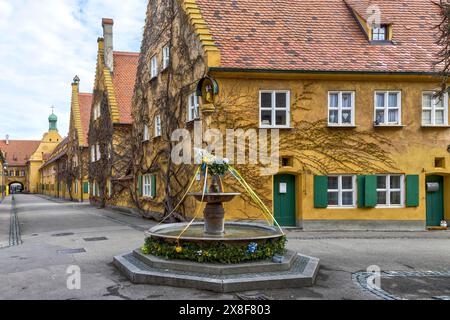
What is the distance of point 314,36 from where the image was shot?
2053 cm

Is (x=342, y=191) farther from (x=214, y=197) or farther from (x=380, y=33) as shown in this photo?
(x=214, y=197)

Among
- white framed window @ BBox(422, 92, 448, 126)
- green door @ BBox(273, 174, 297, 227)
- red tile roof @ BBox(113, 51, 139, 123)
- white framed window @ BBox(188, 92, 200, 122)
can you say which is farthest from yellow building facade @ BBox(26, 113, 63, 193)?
white framed window @ BBox(422, 92, 448, 126)

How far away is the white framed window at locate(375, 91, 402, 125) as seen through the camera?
19.1 metres

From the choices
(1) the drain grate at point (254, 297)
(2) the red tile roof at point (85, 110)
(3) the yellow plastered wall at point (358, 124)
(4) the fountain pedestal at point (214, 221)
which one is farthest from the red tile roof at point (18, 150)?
(1) the drain grate at point (254, 297)

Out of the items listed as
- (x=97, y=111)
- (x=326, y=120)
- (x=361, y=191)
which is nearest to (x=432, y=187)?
(x=361, y=191)

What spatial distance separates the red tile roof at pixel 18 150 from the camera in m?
122

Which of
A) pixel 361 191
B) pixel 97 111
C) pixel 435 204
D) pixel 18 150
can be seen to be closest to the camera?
pixel 361 191

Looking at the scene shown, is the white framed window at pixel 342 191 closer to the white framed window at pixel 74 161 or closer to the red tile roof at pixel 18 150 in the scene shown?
the white framed window at pixel 74 161

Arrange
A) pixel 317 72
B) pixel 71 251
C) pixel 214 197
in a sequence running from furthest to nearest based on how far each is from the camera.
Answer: pixel 317 72
pixel 71 251
pixel 214 197

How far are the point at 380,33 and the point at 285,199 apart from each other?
29.8 feet

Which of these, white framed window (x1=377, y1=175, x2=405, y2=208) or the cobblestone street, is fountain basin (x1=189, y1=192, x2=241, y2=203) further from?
white framed window (x1=377, y1=175, x2=405, y2=208)

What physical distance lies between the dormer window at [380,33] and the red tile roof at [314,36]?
18.5 inches

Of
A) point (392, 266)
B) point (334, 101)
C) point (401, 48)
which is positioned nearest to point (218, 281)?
point (392, 266)
